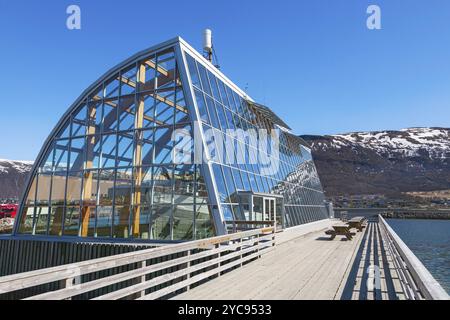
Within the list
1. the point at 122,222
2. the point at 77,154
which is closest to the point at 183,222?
the point at 122,222

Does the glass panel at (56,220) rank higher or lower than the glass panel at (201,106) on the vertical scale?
lower

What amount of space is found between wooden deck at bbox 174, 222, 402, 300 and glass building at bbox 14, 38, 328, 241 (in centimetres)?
402

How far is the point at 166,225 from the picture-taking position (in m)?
15.8

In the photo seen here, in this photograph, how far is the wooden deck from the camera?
753cm

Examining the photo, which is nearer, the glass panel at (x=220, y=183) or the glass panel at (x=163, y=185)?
the glass panel at (x=220, y=183)

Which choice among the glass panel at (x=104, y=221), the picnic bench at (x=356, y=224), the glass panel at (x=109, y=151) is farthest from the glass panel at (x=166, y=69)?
the picnic bench at (x=356, y=224)

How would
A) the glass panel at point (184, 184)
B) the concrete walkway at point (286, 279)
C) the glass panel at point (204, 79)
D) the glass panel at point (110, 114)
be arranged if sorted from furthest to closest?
the glass panel at point (110, 114) < the glass panel at point (204, 79) < the glass panel at point (184, 184) < the concrete walkway at point (286, 279)

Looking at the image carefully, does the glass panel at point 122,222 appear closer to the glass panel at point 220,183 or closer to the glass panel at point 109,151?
the glass panel at point 109,151

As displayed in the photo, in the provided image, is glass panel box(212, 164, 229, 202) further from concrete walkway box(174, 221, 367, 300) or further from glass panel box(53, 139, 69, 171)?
glass panel box(53, 139, 69, 171)

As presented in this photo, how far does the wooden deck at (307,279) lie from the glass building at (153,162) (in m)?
4.02

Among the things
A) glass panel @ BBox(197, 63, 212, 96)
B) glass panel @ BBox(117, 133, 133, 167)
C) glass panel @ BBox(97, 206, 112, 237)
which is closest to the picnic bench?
glass panel @ BBox(197, 63, 212, 96)

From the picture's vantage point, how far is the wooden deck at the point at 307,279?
7527mm
